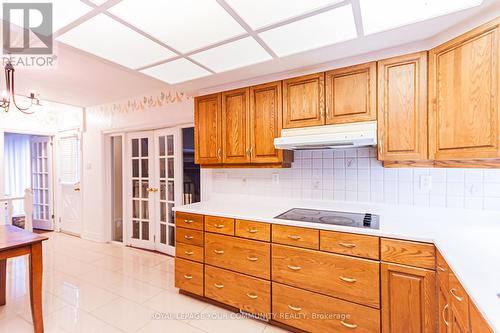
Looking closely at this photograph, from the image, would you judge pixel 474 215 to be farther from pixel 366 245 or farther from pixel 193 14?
pixel 193 14

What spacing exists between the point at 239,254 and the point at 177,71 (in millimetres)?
1837

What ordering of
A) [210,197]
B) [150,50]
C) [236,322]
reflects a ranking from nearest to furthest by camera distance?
[150,50]
[236,322]
[210,197]

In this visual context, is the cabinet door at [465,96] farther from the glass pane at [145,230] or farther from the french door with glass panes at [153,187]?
the glass pane at [145,230]

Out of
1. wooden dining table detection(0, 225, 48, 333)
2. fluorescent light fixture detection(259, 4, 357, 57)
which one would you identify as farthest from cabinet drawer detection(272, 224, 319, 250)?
wooden dining table detection(0, 225, 48, 333)

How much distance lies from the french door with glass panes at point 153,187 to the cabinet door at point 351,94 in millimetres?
2217

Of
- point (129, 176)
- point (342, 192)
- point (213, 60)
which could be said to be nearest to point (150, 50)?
point (213, 60)

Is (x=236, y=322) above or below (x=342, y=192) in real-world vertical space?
below

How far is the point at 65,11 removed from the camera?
4.61 ft

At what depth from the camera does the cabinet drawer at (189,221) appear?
232 cm

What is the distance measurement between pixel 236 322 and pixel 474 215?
205 cm

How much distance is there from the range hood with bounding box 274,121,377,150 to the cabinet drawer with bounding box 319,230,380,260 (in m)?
0.69

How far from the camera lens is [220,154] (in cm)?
258

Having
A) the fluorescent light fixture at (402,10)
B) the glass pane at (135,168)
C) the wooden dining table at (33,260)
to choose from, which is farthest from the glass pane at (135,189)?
the fluorescent light fixture at (402,10)

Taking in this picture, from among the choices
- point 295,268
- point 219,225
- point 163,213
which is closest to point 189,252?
point 219,225
